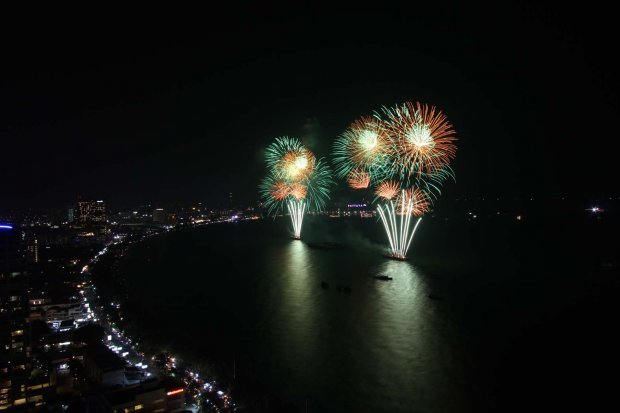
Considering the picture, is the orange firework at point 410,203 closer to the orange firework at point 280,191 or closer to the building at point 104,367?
the orange firework at point 280,191

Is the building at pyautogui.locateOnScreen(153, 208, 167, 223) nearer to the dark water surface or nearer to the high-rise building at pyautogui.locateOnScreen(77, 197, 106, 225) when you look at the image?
the high-rise building at pyautogui.locateOnScreen(77, 197, 106, 225)

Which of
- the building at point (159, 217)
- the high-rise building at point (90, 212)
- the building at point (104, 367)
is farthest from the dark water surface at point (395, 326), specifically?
the building at point (159, 217)

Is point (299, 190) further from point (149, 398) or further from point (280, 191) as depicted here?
point (149, 398)

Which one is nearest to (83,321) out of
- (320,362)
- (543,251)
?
(320,362)

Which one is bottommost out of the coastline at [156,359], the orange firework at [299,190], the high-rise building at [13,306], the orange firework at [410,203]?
the coastline at [156,359]

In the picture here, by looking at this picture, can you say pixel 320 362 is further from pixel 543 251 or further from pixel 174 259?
pixel 543 251

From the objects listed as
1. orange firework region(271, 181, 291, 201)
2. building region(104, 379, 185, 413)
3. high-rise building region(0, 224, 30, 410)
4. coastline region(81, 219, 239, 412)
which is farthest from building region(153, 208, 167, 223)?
building region(104, 379, 185, 413)
